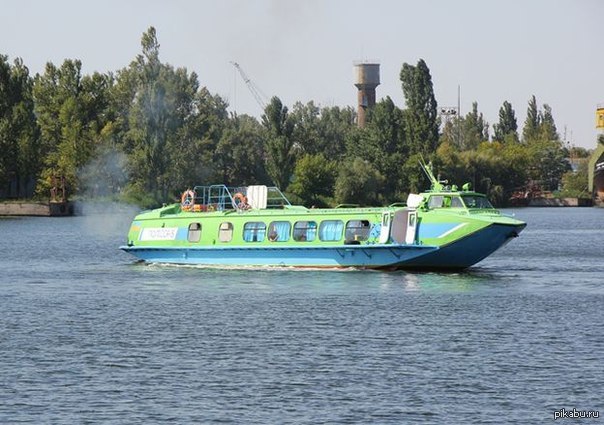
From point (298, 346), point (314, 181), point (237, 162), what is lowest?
point (298, 346)

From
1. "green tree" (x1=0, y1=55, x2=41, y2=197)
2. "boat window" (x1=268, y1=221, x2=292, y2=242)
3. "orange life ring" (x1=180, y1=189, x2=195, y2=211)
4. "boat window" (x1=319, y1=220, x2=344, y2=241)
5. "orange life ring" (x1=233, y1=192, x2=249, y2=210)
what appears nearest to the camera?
"boat window" (x1=319, y1=220, x2=344, y2=241)

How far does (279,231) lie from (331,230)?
3446 millimetres

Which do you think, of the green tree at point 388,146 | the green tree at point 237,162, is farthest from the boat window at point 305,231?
the green tree at point 237,162

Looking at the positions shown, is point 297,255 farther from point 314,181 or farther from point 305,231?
point 314,181

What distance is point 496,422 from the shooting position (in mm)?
32781

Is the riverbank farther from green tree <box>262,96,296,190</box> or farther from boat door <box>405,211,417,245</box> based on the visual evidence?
boat door <box>405,211,417,245</box>

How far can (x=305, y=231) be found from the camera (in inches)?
2680

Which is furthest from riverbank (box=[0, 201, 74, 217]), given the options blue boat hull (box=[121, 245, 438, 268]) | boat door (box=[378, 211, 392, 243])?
boat door (box=[378, 211, 392, 243])

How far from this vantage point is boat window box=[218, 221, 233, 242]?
2788 inches

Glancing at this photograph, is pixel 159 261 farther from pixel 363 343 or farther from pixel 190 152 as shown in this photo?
pixel 190 152

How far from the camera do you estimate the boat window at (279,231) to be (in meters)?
68.8

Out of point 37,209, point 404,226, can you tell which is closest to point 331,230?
point 404,226

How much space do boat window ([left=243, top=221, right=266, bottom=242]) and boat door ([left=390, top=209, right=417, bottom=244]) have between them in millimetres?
8541

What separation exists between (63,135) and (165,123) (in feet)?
63.4
